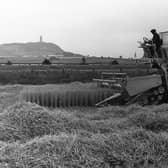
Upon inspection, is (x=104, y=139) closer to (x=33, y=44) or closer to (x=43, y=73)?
(x=43, y=73)

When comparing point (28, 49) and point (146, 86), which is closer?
point (146, 86)

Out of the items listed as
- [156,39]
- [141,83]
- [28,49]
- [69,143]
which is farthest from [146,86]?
[28,49]

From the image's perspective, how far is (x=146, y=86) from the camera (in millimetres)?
7242

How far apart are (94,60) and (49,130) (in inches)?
388

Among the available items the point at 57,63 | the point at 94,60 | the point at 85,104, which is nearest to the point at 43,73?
the point at 57,63

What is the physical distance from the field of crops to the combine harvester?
245 centimetres

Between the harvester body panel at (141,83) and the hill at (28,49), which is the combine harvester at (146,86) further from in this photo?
the hill at (28,49)

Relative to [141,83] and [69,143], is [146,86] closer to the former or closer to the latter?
[141,83]

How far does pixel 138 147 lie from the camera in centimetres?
332

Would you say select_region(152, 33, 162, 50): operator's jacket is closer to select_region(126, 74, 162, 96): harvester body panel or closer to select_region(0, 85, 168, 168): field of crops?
select_region(126, 74, 162, 96): harvester body panel

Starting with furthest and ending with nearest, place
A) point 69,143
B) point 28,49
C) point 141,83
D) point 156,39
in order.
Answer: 1. point 28,49
2. point 156,39
3. point 141,83
4. point 69,143

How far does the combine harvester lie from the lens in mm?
7109

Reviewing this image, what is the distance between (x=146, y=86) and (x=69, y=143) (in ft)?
14.9

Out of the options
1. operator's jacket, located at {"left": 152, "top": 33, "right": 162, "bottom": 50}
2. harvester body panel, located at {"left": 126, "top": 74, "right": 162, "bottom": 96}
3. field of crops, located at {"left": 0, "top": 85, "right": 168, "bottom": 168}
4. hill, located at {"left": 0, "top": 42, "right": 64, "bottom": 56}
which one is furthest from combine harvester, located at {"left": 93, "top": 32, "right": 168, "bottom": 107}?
hill, located at {"left": 0, "top": 42, "right": 64, "bottom": 56}
